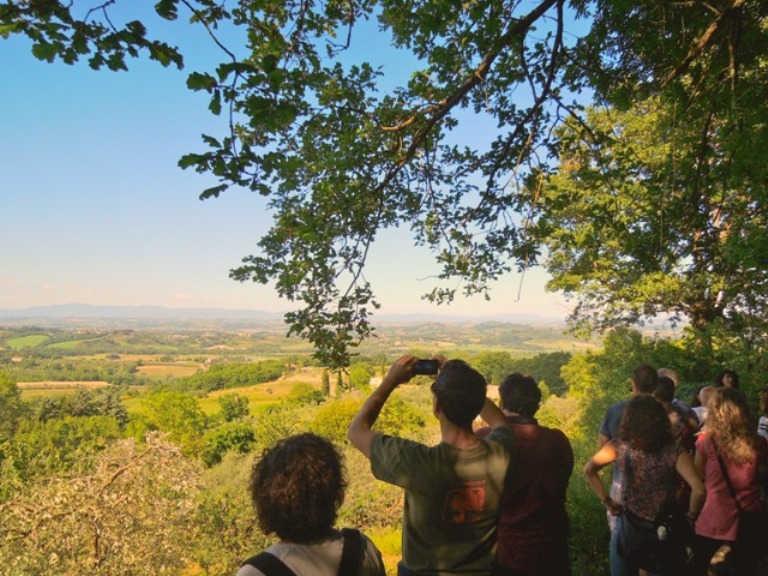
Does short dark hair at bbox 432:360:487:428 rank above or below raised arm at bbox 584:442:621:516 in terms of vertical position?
above

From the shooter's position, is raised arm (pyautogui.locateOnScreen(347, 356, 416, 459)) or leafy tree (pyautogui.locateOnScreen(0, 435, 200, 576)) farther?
leafy tree (pyautogui.locateOnScreen(0, 435, 200, 576))

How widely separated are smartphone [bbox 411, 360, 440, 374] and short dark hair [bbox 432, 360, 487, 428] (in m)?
0.32

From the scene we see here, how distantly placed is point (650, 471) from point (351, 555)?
6.79 ft

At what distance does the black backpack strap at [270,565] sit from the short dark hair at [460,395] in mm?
826

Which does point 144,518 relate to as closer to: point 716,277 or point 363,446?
point 363,446

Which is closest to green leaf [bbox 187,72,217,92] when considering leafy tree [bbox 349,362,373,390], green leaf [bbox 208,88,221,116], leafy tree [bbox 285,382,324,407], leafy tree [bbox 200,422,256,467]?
green leaf [bbox 208,88,221,116]

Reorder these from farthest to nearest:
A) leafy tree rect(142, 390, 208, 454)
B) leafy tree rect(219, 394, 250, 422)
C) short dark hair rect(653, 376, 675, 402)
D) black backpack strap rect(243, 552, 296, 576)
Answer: leafy tree rect(219, 394, 250, 422) → leafy tree rect(142, 390, 208, 454) → short dark hair rect(653, 376, 675, 402) → black backpack strap rect(243, 552, 296, 576)

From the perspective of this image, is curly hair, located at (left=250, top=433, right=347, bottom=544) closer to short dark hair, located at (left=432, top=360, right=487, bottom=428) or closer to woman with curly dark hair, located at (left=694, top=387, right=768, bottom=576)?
short dark hair, located at (left=432, top=360, right=487, bottom=428)

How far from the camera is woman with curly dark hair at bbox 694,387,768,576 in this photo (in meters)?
2.87

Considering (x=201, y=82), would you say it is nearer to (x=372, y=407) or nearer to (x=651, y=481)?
(x=372, y=407)

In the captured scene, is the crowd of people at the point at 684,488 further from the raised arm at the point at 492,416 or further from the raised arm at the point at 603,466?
the raised arm at the point at 492,416

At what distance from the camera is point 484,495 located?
181 centimetres

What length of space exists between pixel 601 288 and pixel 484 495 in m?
13.2

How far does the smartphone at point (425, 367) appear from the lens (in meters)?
2.23
